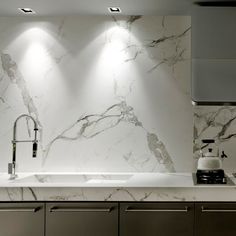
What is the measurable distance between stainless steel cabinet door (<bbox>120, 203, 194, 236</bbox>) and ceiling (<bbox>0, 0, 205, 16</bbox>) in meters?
1.51

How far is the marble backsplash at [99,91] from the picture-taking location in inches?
123

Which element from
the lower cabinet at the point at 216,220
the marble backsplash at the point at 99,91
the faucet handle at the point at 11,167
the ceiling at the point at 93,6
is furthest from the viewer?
the marble backsplash at the point at 99,91

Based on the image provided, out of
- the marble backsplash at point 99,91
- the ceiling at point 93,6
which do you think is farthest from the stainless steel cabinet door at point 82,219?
the ceiling at point 93,6

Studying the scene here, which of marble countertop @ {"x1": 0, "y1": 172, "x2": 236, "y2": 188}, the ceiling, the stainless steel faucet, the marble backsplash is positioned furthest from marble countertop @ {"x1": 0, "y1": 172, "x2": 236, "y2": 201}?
the ceiling

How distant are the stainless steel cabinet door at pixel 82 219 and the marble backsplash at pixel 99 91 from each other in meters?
0.74

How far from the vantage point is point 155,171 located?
3.14m

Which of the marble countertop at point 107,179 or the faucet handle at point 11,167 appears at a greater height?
the faucet handle at point 11,167

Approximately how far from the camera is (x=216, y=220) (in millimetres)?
2400

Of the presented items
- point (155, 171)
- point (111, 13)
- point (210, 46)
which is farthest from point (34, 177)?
point (210, 46)

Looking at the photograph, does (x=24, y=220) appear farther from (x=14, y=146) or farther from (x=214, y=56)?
(x=214, y=56)

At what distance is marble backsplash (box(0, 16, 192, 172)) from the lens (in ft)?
10.3

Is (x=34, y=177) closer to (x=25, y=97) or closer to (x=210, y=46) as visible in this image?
(x=25, y=97)

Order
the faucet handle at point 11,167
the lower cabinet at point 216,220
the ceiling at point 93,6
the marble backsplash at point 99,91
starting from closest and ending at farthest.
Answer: the lower cabinet at point 216,220 < the ceiling at point 93,6 < the faucet handle at point 11,167 < the marble backsplash at point 99,91

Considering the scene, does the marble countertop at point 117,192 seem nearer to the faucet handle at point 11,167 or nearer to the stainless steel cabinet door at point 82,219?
the stainless steel cabinet door at point 82,219
